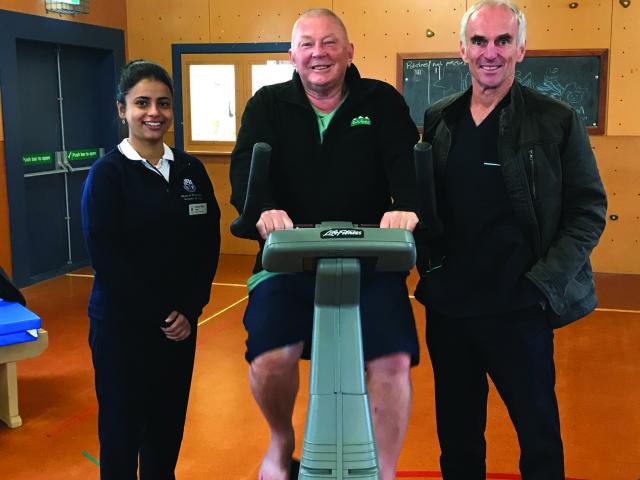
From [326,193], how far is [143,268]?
0.73 meters

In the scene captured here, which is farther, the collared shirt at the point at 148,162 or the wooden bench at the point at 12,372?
the wooden bench at the point at 12,372

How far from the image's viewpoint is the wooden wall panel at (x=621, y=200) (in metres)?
7.45

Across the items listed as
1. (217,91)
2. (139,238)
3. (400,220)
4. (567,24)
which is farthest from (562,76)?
(400,220)

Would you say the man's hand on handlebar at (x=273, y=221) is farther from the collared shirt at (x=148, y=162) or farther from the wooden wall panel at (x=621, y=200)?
the wooden wall panel at (x=621, y=200)

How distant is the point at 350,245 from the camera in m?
1.69

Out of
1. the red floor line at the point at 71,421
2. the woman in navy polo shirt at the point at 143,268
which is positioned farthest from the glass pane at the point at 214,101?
the woman in navy polo shirt at the point at 143,268

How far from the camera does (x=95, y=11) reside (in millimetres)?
7832

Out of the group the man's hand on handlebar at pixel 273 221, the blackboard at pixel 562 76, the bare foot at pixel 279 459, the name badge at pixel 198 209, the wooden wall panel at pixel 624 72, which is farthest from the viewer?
the blackboard at pixel 562 76

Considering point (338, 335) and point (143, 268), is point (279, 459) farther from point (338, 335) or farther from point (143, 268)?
point (143, 268)

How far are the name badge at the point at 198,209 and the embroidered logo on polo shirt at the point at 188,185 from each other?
52 millimetres

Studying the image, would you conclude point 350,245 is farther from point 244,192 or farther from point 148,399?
point 148,399

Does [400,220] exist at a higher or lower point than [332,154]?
lower

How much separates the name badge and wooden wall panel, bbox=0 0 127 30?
4.99 metres

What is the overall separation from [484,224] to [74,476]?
7.18 ft
